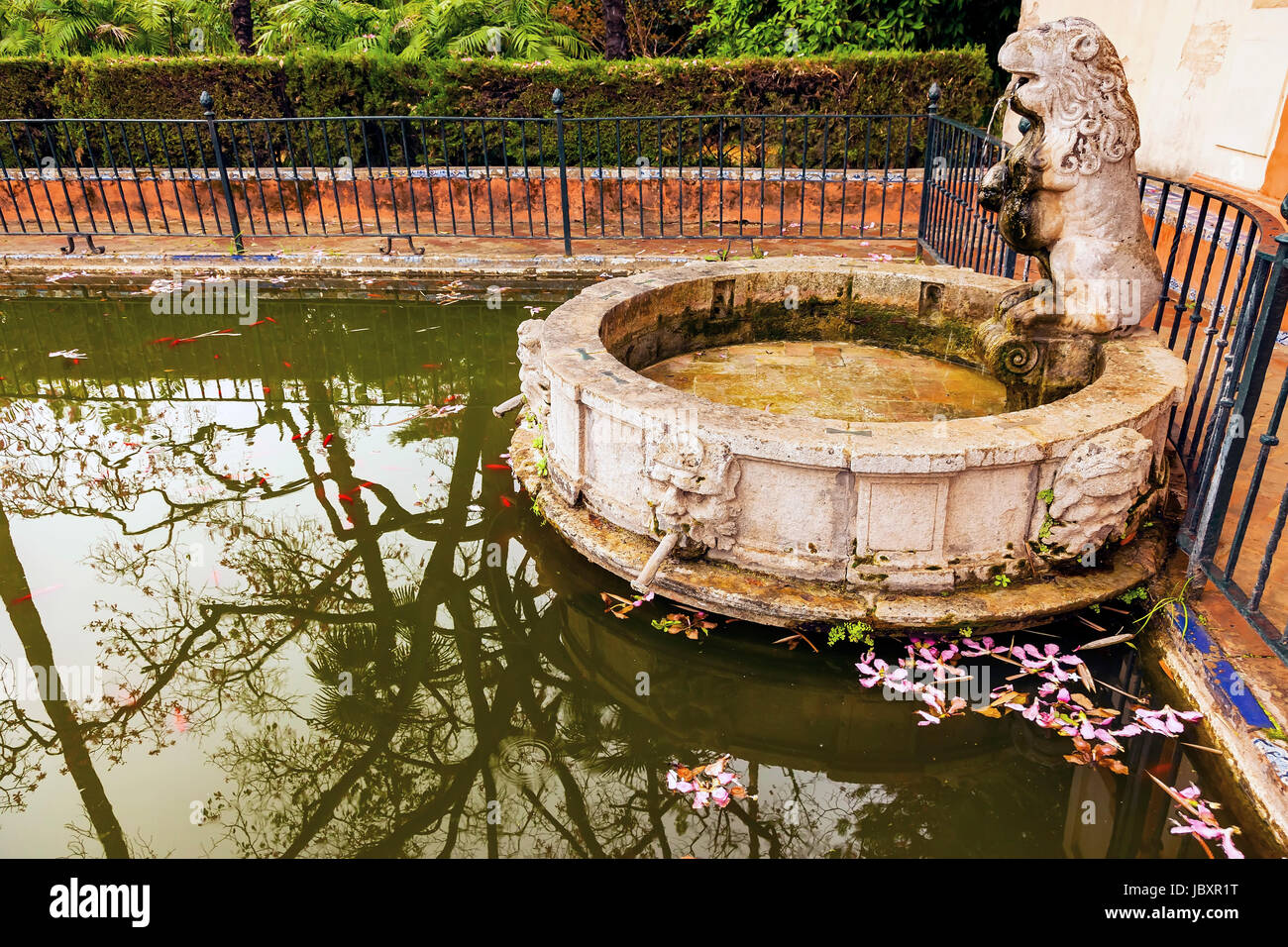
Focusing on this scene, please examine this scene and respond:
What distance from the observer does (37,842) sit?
284 cm

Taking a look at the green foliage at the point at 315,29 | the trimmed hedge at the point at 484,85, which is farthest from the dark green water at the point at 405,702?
the green foliage at the point at 315,29

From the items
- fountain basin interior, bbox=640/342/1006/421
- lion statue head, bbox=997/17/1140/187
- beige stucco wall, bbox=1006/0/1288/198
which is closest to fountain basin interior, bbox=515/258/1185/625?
fountain basin interior, bbox=640/342/1006/421

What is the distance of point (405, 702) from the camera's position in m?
3.41

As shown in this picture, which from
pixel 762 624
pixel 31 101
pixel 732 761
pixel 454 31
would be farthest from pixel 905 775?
pixel 31 101

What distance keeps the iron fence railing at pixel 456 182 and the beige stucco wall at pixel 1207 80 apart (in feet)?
6.76

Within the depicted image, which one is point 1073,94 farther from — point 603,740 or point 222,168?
point 222,168

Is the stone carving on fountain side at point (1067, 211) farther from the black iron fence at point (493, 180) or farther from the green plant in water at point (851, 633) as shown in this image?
the black iron fence at point (493, 180)

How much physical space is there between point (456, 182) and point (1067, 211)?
7.40m

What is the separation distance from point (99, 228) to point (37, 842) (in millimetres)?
9226

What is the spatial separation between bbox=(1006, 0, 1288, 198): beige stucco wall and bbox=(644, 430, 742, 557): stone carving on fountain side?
515 centimetres

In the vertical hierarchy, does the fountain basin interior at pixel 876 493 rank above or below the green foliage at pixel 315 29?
below

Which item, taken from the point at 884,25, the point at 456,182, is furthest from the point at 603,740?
the point at 884,25

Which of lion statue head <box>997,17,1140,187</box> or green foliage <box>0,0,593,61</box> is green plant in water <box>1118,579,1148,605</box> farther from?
green foliage <box>0,0,593,61</box>

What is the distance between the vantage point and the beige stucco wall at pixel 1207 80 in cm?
612
